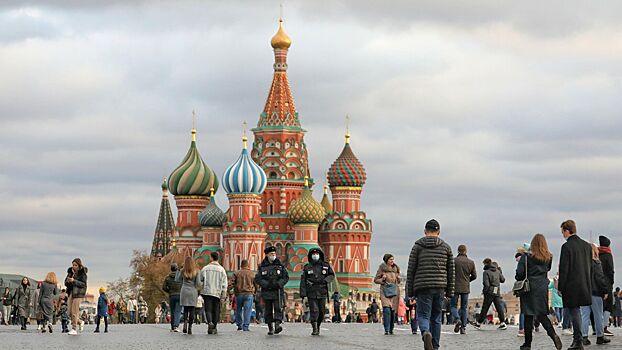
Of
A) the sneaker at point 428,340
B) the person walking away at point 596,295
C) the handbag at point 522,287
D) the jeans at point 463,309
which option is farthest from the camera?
the jeans at point 463,309

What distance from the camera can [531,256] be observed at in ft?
62.3

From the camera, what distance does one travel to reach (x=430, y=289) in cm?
1747

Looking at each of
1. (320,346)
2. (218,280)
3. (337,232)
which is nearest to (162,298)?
(337,232)

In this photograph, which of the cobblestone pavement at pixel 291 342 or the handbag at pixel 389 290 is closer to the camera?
the cobblestone pavement at pixel 291 342

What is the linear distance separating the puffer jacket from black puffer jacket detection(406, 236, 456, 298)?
10.0 meters

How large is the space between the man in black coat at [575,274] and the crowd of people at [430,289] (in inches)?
0.5

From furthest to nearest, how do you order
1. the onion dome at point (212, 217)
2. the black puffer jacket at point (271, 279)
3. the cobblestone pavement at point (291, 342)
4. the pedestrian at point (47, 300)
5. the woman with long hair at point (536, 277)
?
Result: the onion dome at point (212, 217) < the pedestrian at point (47, 300) < the black puffer jacket at point (271, 279) < the cobblestone pavement at point (291, 342) < the woman with long hair at point (536, 277)

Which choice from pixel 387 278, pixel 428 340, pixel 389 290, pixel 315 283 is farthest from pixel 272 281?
pixel 428 340

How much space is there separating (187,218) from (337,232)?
13.0 metres

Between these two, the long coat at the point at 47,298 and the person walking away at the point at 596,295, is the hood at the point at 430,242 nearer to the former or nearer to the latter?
the person walking away at the point at 596,295

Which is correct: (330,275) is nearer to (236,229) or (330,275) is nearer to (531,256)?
(531,256)

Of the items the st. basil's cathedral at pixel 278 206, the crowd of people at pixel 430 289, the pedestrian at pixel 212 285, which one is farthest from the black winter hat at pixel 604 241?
the st. basil's cathedral at pixel 278 206

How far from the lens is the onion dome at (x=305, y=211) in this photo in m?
111

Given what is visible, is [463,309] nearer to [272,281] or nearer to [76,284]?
[272,281]
